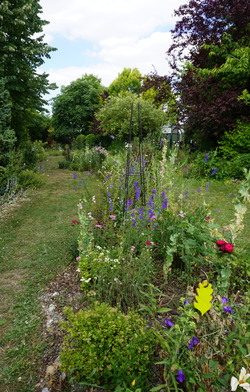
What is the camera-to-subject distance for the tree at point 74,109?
2497cm

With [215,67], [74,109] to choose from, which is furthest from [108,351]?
[74,109]

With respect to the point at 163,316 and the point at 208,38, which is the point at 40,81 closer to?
the point at 208,38

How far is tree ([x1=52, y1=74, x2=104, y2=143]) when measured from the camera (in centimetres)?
2497

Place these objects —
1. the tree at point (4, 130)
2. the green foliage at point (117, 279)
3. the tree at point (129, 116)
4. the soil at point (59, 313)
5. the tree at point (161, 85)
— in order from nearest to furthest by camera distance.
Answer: the soil at point (59, 313), the green foliage at point (117, 279), the tree at point (4, 130), the tree at point (161, 85), the tree at point (129, 116)

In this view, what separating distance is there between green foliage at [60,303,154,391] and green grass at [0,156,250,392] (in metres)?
0.50

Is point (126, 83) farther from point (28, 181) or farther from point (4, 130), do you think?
point (4, 130)

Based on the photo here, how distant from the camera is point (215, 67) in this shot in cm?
840

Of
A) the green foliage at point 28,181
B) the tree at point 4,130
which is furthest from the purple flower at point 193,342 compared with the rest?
the green foliage at point 28,181

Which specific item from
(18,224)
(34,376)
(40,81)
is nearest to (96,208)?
(18,224)

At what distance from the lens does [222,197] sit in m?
6.42

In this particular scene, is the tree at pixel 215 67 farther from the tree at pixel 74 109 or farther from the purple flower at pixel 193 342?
the tree at pixel 74 109

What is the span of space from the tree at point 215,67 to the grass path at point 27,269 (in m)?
5.55

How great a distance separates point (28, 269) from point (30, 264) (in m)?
0.12

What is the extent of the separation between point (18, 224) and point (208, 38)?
29.8 feet
